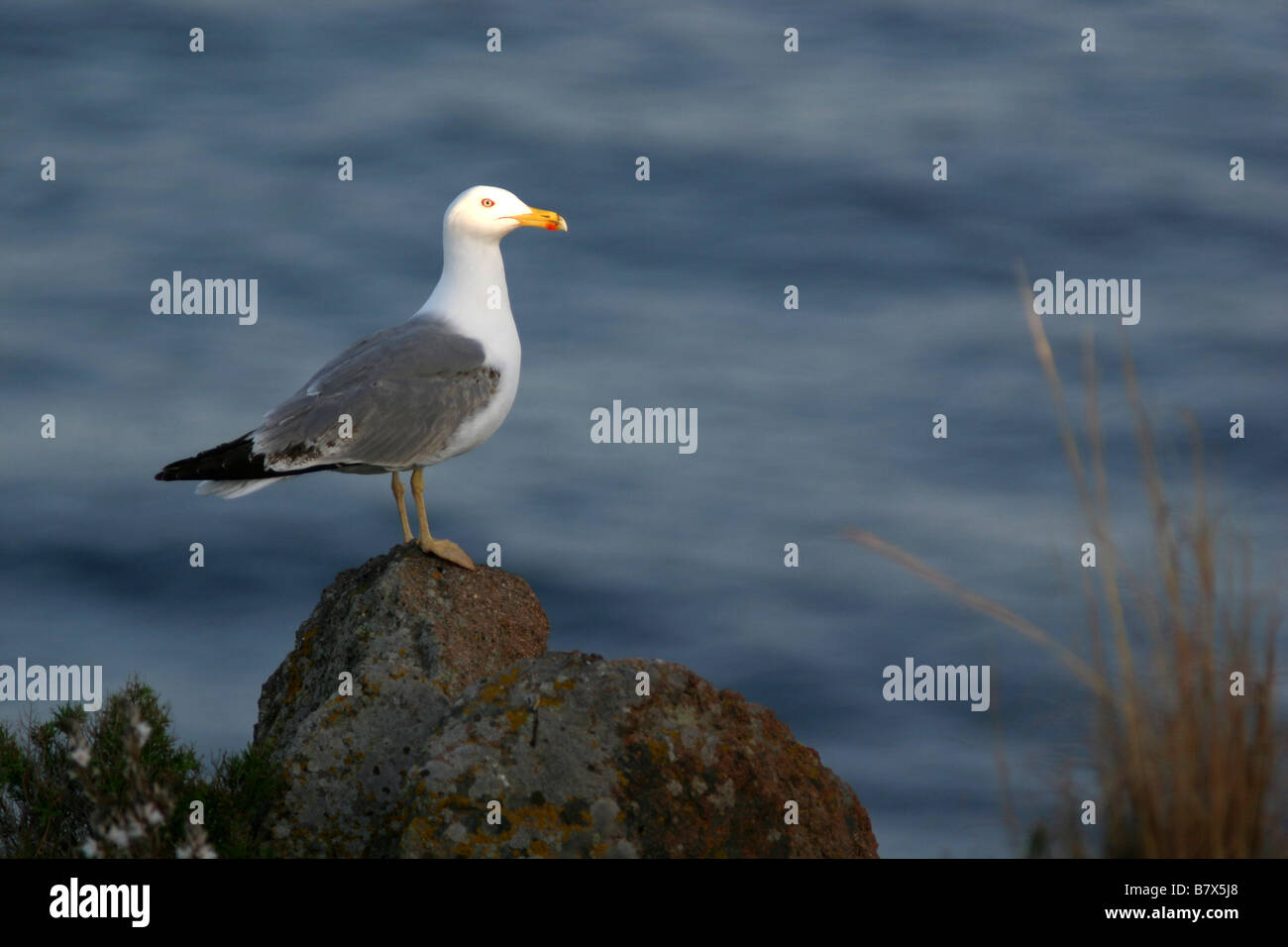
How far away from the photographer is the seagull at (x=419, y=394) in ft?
31.8

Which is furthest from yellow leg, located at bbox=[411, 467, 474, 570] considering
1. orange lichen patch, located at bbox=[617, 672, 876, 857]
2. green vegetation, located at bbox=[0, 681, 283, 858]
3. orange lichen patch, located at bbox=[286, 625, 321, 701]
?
orange lichen patch, located at bbox=[617, 672, 876, 857]

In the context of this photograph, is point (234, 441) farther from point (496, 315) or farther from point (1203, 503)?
point (1203, 503)

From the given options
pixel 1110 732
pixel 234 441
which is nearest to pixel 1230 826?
pixel 1110 732

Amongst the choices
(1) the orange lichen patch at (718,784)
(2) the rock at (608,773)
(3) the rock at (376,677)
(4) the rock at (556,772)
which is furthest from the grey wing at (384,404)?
(1) the orange lichen patch at (718,784)

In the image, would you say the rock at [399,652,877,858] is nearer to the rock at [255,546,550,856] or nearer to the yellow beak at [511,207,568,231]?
the rock at [255,546,550,856]

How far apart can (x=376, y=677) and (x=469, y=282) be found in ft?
9.40

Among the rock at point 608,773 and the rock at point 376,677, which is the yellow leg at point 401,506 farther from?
the rock at point 608,773

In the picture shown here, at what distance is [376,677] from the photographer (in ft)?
28.8

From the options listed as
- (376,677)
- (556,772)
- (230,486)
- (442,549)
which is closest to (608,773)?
(556,772)

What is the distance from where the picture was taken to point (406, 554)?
9.94 metres

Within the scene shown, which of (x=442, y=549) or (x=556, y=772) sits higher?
(x=442, y=549)

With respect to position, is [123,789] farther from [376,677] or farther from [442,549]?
[442,549]

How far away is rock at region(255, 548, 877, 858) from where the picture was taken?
24.4 ft
